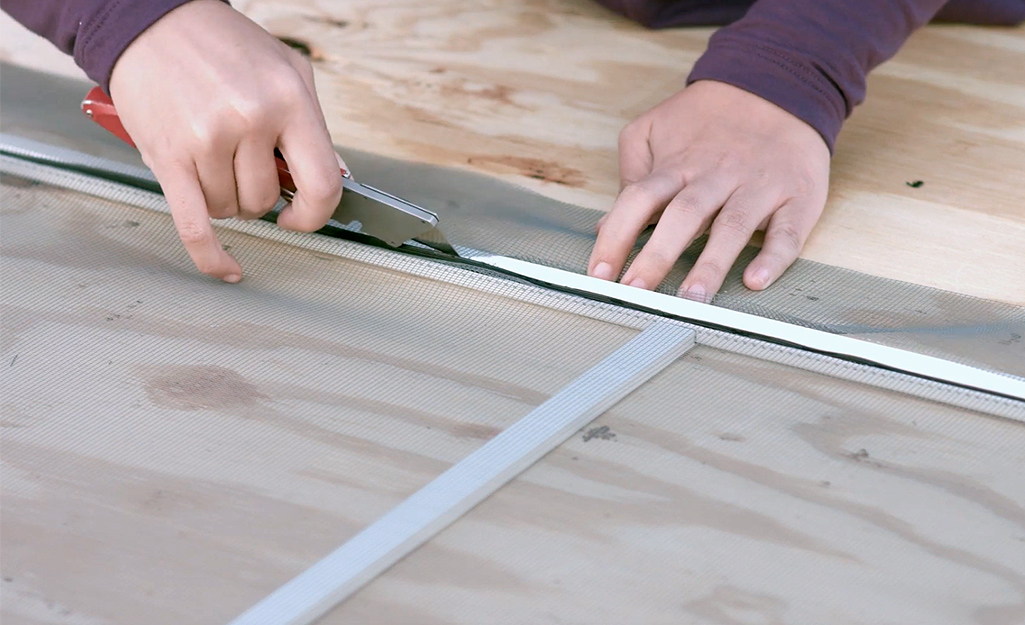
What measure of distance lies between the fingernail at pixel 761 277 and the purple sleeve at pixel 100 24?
2.00 ft

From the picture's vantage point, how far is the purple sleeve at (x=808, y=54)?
42.5 inches

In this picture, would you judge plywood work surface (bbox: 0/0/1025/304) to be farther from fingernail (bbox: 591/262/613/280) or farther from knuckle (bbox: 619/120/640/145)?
fingernail (bbox: 591/262/613/280)

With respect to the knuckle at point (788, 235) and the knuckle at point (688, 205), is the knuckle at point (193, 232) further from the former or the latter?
the knuckle at point (788, 235)

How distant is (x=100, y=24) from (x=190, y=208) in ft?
0.74

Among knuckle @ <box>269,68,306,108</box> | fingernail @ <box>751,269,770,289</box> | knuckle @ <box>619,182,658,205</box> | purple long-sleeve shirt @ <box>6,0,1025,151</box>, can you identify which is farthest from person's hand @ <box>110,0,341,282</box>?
fingernail @ <box>751,269,770,289</box>

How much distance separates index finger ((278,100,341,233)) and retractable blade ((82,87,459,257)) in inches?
1.2

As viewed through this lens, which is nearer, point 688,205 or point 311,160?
point 311,160

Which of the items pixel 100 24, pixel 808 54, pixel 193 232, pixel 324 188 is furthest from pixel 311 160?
pixel 808 54

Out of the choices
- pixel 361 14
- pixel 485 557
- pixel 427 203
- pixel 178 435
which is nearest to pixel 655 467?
pixel 485 557

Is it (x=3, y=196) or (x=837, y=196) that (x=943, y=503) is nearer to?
(x=837, y=196)

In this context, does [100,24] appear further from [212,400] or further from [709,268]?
[709,268]

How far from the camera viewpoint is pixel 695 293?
917 millimetres

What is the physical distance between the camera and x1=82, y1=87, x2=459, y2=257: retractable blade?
92 cm

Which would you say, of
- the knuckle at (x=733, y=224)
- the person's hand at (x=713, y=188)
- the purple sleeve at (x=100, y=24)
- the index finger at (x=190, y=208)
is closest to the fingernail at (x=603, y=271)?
the person's hand at (x=713, y=188)
